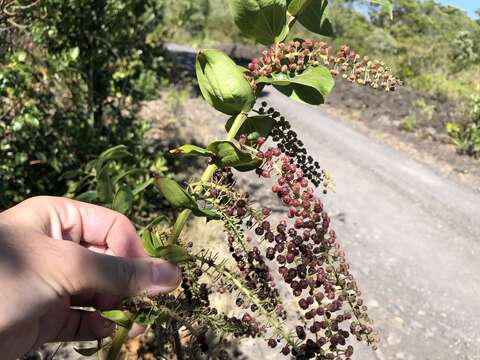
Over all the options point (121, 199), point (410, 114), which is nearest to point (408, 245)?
point (121, 199)

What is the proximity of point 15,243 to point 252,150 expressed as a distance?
25.8 inches

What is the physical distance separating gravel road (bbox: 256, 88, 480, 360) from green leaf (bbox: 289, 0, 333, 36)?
10.5 feet

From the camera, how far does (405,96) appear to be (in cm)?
1431

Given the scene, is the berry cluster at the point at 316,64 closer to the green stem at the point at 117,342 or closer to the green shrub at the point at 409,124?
the green stem at the point at 117,342

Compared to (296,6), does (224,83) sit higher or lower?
lower

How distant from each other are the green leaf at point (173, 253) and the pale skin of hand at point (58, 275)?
0.19 ft

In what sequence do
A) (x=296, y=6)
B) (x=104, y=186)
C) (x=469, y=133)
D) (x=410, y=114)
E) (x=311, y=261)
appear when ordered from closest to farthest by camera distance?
(x=311, y=261) → (x=296, y=6) → (x=104, y=186) → (x=469, y=133) → (x=410, y=114)

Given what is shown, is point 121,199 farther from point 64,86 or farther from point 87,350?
point 64,86

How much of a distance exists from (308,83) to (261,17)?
0.26 meters

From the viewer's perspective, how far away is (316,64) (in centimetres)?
127

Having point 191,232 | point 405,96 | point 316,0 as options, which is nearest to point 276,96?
point 405,96

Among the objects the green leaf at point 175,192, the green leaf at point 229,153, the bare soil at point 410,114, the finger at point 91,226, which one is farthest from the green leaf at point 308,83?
the bare soil at point 410,114

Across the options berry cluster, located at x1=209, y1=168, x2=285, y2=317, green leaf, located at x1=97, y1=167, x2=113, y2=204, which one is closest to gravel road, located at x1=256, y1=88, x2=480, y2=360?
green leaf, located at x1=97, y1=167, x2=113, y2=204

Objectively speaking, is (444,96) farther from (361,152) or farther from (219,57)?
(219,57)
